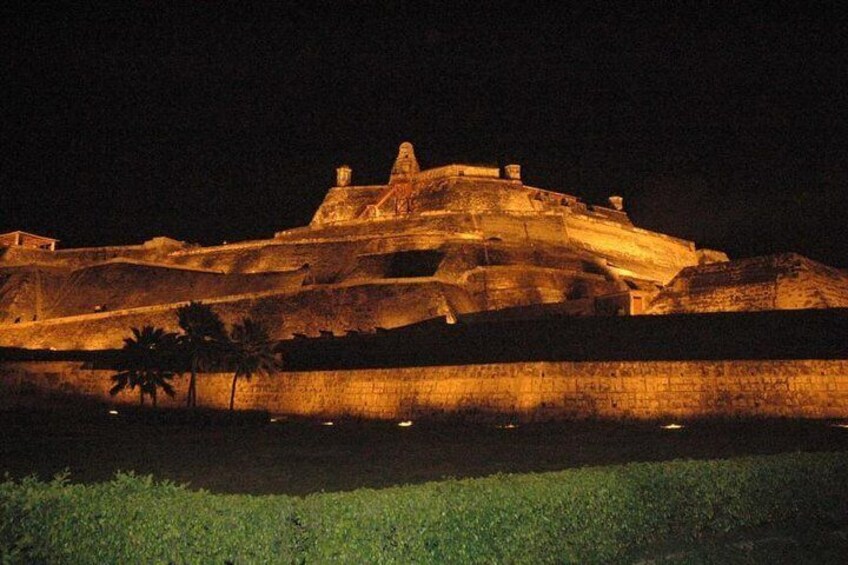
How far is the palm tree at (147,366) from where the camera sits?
88.2 ft

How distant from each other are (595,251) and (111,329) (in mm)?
30639

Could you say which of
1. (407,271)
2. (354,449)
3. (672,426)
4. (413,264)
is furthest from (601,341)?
(413,264)

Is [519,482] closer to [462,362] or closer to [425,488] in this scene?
[425,488]

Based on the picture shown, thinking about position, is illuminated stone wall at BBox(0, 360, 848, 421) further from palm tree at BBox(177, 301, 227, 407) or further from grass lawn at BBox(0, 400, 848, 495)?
palm tree at BBox(177, 301, 227, 407)

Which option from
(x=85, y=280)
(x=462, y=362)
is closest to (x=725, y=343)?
(x=462, y=362)

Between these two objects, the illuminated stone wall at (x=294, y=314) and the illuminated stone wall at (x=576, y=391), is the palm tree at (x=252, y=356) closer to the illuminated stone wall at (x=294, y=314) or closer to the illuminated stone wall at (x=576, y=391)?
the illuminated stone wall at (x=576, y=391)

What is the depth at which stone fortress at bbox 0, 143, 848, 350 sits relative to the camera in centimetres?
3009

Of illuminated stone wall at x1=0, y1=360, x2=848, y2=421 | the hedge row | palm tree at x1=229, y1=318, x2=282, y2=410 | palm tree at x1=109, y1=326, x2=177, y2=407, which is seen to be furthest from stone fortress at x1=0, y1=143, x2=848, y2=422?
the hedge row

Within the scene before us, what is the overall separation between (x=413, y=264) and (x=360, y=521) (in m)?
32.7

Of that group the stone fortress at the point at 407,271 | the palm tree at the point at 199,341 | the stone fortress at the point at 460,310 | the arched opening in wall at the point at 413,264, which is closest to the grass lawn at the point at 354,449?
the stone fortress at the point at 460,310

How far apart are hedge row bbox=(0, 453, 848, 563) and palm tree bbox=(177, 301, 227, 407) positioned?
2025cm

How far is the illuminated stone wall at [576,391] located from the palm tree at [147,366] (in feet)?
15.9

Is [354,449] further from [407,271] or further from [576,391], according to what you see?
[407,271]

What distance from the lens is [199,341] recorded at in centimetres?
2559
